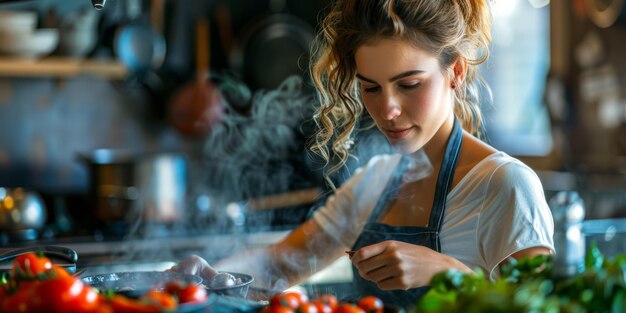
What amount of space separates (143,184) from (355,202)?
7.85ft

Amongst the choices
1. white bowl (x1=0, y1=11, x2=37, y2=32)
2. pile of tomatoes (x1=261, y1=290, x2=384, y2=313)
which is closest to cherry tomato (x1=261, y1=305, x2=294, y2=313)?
pile of tomatoes (x1=261, y1=290, x2=384, y2=313)

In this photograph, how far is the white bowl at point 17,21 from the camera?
4082mm

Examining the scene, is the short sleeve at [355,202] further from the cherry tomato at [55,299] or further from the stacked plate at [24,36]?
the stacked plate at [24,36]

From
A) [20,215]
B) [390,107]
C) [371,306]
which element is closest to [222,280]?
[371,306]

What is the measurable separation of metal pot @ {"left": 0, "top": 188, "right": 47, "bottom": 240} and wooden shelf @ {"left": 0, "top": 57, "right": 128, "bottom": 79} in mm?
889

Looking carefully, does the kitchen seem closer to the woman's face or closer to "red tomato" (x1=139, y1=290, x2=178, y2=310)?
the woman's face

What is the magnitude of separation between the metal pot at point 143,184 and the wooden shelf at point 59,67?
0.52 meters

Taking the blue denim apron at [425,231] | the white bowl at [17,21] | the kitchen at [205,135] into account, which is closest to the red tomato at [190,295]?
the blue denim apron at [425,231]

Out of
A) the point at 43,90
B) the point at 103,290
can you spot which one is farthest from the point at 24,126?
the point at 103,290

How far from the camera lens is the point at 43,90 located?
4.78 meters

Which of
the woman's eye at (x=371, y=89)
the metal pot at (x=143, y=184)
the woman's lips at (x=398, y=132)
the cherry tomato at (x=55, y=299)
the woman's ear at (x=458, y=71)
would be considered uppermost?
the woman's ear at (x=458, y=71)

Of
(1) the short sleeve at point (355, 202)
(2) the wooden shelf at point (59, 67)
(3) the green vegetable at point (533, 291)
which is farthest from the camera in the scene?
(2) the wooden shelf at point (59, 67)

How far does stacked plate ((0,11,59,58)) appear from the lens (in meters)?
4.12

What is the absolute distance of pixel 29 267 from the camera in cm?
135
